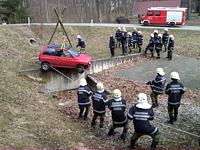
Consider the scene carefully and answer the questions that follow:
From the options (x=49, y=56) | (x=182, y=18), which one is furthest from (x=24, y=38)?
(x=182, y=18)

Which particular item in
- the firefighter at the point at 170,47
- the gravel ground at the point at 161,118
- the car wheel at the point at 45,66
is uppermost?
the firefighter at the point at 170,47

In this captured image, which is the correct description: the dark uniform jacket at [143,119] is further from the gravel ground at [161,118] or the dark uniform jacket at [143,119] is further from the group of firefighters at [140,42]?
the group of firefighters at [140,42]

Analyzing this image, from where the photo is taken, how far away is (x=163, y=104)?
51.7 feet

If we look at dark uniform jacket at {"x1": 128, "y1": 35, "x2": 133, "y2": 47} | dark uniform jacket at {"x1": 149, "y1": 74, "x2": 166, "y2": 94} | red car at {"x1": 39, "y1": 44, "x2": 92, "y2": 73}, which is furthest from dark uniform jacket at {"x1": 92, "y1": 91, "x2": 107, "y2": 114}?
dark uniform jacket at {"x1": 128, "y1": 35, "x2": 133, "y2": 47}

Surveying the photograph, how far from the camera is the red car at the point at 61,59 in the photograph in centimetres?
2019

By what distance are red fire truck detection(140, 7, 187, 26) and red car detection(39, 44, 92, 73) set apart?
17216 millimetres

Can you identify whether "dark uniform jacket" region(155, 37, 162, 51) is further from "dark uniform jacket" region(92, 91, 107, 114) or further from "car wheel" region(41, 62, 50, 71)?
"dark uniform jacket" region(92, 91, 107, 114)

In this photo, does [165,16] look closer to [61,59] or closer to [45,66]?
A: [61,59]

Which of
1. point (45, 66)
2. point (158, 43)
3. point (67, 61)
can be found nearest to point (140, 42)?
point (158, 43)

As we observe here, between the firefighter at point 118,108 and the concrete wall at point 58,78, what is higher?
the firefighter at point 118,108

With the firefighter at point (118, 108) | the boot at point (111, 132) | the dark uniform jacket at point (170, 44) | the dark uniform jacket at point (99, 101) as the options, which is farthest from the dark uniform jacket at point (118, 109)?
the dark uniform jacket at point (170, 44)

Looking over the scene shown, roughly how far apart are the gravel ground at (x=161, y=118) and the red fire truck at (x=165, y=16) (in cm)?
1650

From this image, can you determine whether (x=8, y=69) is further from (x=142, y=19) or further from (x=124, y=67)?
(x=142, y=19)

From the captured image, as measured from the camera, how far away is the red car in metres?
20.2
